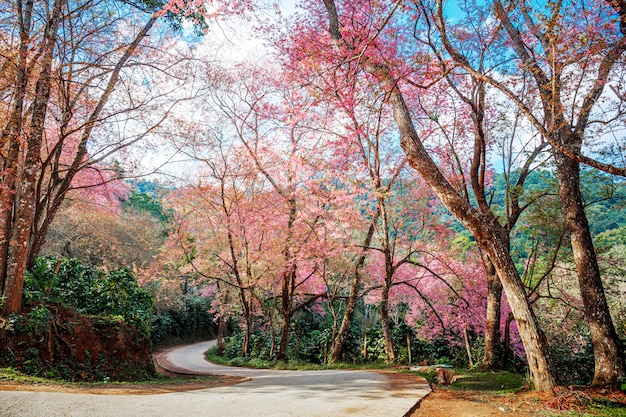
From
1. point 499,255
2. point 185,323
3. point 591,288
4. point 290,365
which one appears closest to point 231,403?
point 499,255

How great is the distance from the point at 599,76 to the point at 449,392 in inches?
219

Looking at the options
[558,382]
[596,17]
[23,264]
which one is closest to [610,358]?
[558,382]

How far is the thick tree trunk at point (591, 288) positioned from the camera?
506cm

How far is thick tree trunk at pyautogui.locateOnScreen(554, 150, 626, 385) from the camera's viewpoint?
506 cm

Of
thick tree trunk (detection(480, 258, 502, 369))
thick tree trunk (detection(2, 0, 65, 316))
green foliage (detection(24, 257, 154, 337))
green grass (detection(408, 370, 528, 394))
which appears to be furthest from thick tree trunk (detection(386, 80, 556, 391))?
green foliage (detection(24, 257, 154, 337))

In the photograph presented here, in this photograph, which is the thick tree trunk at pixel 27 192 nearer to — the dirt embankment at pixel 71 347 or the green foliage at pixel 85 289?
the dirt embankment at pixel 71 347

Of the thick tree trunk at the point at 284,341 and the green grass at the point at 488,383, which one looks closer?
the green grass at the point at 488,383

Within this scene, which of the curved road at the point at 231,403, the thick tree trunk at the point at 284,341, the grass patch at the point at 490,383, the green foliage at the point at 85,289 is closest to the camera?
the curved road at the point at 231,403

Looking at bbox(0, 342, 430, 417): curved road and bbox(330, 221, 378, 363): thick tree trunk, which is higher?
bbox(330, 221, 378, 363): thick tree trunk

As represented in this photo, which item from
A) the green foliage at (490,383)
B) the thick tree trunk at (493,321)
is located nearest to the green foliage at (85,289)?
the green foliage at (490,383)

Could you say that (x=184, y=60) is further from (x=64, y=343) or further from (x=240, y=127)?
(x=64, y=343)

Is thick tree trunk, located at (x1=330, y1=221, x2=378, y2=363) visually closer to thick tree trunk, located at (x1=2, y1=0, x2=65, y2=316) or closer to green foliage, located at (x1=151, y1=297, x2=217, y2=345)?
thick tree trunk, located at (x1=2, y1=0, x2=65, y2=316)

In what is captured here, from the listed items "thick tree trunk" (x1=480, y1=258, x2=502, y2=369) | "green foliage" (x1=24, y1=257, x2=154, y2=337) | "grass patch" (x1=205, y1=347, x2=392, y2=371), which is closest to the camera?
"green foliage" (x1=24, y1=257, x2=154, y2=337)

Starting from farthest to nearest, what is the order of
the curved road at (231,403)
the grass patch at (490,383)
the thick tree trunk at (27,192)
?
the grass patch at (490,383), the thick tree trunk at (27,192), the curved road at (231,403)
